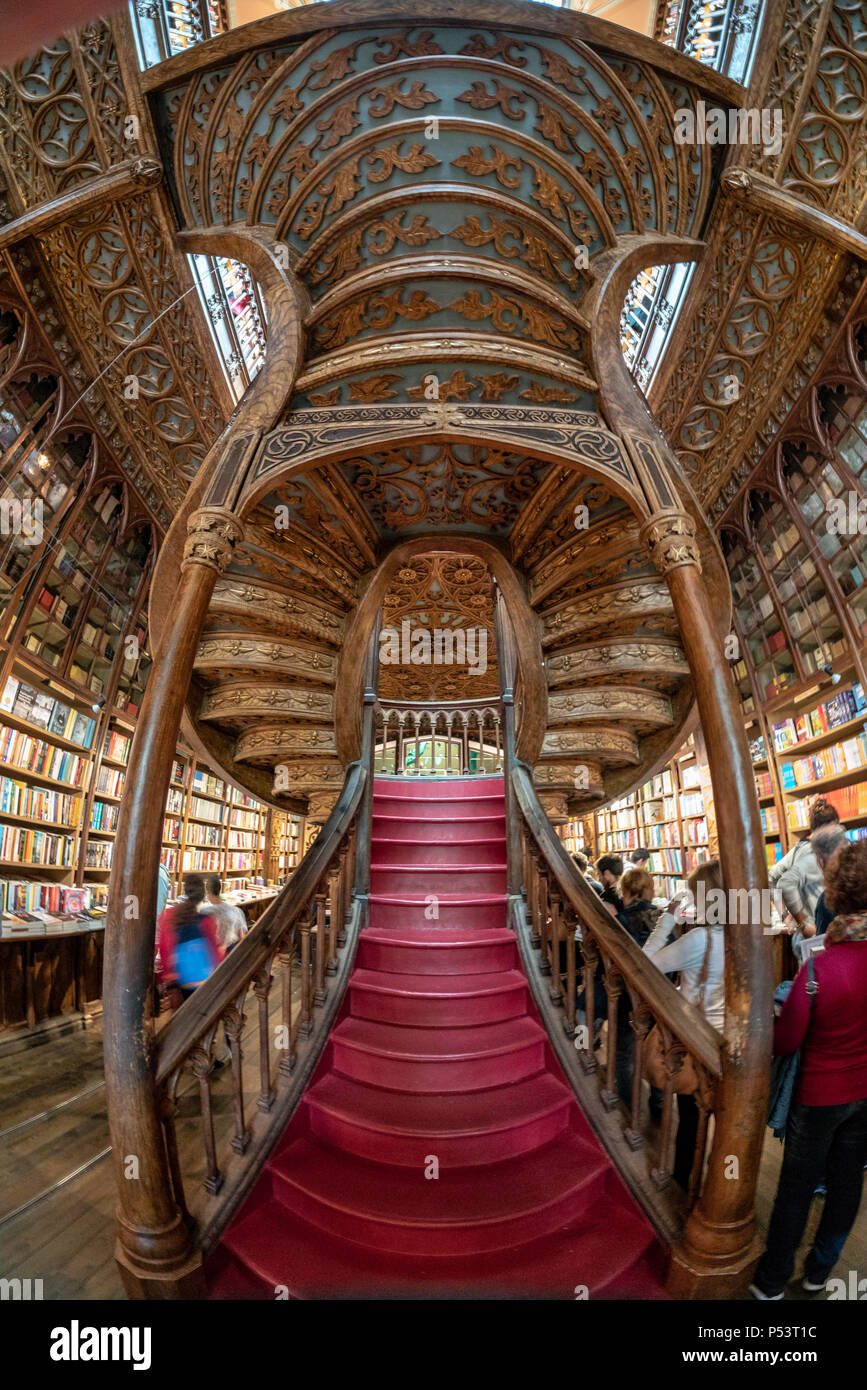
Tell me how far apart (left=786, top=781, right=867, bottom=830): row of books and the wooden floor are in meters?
2.35

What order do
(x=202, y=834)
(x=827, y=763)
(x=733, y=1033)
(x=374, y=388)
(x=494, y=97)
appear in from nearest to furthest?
(x=733, y=1033) → (x=494, y=97) → (x=374, y=388) → (x=827, y=763) → (x=202, y=834)

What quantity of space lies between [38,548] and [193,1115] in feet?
10.9

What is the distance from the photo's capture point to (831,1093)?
139 cm

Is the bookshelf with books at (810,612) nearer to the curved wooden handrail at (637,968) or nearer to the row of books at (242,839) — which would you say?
the curved wooden handrail at (637,968)

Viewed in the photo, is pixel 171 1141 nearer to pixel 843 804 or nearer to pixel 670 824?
pixel 843 804

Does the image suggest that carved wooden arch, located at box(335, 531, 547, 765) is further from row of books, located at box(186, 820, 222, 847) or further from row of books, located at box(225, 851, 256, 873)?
row of books, located at box(225, 851, 256, 873)

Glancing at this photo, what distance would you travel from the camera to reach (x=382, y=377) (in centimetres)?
247

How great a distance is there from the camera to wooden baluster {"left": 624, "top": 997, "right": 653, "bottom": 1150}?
1.73m

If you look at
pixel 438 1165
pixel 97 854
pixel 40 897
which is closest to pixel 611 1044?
pixel 438 1165

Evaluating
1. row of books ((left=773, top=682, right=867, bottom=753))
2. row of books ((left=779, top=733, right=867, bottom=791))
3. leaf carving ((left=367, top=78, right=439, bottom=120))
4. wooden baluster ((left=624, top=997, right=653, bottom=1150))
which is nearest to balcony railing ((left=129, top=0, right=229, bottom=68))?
leaf carving ((left=367, top=78, right=439, bottom=120))

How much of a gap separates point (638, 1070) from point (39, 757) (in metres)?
3.96

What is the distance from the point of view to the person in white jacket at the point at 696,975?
71.1 inches

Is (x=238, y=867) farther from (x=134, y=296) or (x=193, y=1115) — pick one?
(x=134, y=296)

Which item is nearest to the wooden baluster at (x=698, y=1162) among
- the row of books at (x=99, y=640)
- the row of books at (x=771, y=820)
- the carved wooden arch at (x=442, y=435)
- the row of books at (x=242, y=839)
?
the carved wooden arch at (x=442, y=435)
